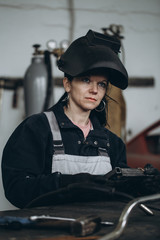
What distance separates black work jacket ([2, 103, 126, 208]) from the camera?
139 centimetres

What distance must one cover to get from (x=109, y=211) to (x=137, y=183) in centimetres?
26

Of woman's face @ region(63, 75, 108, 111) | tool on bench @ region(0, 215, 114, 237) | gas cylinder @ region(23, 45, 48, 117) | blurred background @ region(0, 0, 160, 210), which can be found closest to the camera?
tool on bench @ region(0, 215, 114, 237)

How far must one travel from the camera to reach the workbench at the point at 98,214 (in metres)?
0.82

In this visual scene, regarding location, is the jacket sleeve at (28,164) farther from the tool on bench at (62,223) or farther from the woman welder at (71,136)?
the tool on bench at (62,223)

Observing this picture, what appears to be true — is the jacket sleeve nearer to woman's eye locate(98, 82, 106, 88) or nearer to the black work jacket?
the black work jacket

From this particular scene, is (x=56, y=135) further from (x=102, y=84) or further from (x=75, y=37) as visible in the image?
(x=75, y=37)

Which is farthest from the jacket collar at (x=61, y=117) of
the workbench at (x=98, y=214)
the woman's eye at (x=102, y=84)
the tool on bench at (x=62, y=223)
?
the tool on bench at (x=62, y=223)

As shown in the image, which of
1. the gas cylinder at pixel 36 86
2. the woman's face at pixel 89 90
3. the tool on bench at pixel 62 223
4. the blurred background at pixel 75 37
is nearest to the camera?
the tool on bench at pixel 62 223

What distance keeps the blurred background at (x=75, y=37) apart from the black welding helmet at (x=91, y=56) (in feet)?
5.35

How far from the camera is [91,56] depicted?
143cm

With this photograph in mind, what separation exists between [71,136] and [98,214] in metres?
0.61

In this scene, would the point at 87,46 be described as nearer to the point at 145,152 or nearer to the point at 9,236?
the point at 9,236

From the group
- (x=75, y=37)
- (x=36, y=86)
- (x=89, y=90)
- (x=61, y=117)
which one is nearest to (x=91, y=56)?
(x=89, y=90)

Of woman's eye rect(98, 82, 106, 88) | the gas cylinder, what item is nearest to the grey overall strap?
woman's eye rect(98, 82, 106, 88)
